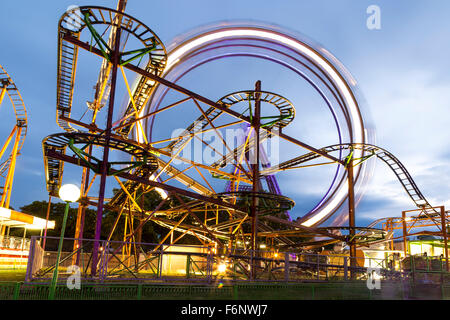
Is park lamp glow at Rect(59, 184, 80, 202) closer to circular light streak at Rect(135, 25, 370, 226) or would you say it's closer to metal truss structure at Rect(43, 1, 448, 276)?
metal truss structure at Rect(43, 1, 448, 276)

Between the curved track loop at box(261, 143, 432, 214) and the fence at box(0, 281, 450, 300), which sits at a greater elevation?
the curved track loop at box(261, 143, 432, 214)

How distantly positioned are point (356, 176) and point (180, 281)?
2511cm

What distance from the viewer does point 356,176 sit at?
34.0 m

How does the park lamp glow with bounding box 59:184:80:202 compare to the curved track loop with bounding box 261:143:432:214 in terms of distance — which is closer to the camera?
the park lamp glow with bounding box 59:184:80:202

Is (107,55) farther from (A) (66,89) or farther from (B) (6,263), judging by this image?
(B) (6,263)

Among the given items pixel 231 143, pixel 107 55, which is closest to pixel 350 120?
pixel 231 143

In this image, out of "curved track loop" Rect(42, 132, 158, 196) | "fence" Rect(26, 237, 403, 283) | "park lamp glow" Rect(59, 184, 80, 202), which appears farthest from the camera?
"curved track loop" Rect(42, 132, 158, 196)

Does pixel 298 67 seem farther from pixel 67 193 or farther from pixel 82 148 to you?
pixel 67 193

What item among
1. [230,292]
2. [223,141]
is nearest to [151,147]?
[223,141]

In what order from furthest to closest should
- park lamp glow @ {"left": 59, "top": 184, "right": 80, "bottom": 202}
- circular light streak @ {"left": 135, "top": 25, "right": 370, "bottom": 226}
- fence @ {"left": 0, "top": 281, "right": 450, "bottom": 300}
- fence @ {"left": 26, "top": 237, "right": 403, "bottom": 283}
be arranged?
circular light streak @ {"left": 135, "top": 25, "right": 370, "bottom": 226} < fence @ {"left": 26, "top": 237, "right": 403, "bottom": 283} < fence @ {"left": 0, "top": 281, "right": 450, "bottom": 300} < park lamp glow @ {"left": 59, "top": 184, "right": 80, "bottom": 202}

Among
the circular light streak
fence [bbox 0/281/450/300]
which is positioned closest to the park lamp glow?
fence [bbox 0/281/450/300]

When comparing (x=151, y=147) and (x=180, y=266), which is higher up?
(x=151, y=147)

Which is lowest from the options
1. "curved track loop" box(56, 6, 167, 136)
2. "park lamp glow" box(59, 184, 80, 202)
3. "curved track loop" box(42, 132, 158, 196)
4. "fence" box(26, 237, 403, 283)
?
"fence" box(26, 237, 403, 283)
